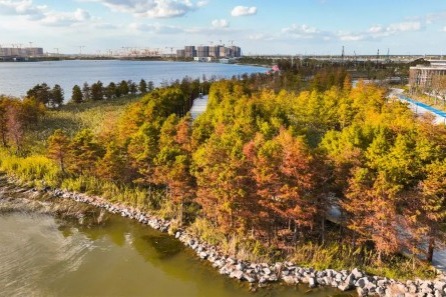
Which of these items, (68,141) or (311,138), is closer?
(68,141)

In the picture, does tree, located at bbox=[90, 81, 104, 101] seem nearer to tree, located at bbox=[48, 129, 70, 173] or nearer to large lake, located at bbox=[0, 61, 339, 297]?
tree, located at bbox=[48, 129, 70, 173]

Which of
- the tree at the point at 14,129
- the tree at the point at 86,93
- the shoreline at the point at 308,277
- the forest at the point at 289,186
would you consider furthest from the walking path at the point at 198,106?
the shoreline at the point at 308,277

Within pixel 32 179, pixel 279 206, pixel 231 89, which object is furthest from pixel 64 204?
pixel 231 89

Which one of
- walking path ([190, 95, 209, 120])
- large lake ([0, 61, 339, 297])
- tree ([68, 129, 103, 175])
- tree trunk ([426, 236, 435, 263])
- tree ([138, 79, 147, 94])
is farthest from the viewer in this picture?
tree ([138, 79, 147, 94])

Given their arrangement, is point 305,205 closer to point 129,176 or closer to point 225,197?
point 225,197

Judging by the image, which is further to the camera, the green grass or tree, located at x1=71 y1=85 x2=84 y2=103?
tree, located at x1=71 y1=85 x2=84 y2=103

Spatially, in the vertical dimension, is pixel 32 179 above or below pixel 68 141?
below

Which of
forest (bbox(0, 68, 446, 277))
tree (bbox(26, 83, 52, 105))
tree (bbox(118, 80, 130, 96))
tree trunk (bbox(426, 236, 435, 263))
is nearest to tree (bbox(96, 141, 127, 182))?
forest (bbox(0, 68, 446, 277))

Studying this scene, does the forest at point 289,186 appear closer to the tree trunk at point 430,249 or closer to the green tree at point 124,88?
the tree trunk at point 430,249

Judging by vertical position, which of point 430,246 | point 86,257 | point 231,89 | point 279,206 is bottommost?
point 86,257
